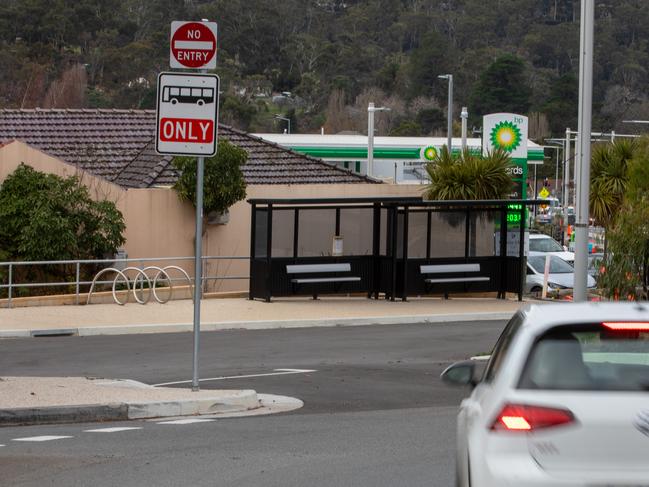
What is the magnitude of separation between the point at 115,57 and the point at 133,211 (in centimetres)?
7251

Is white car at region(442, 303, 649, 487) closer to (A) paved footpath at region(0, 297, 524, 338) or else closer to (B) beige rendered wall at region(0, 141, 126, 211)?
(A) paved footpath at region(0, 297, 524, 338)

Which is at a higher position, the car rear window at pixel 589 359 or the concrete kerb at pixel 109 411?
the car rear window at pixel 589 359

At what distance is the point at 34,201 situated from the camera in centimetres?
2792

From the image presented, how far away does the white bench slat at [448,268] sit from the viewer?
1080 inches

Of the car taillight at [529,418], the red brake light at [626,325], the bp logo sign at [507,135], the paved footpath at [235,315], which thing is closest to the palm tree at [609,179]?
the paved footpath at [235,315]

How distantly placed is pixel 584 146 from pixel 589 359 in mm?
12866

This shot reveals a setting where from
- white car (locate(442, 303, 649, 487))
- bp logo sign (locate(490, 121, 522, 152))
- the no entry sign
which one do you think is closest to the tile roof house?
bp logo sign (locate(490, 121, 522, 152))

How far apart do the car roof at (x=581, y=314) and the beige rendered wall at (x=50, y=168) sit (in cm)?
2467

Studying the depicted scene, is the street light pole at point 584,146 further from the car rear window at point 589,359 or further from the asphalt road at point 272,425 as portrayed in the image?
the car rear window at point 589,359

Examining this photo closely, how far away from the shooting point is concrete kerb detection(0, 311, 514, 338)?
21.8 meters

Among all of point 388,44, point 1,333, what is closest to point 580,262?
point 1,333

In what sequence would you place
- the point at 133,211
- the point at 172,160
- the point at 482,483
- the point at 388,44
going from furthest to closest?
the point at 388,44
the point at 172,160
the point at 133,211
the point at 482,483

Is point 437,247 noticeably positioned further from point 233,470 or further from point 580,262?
point 233,470

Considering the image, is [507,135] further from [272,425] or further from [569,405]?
[569,405]
